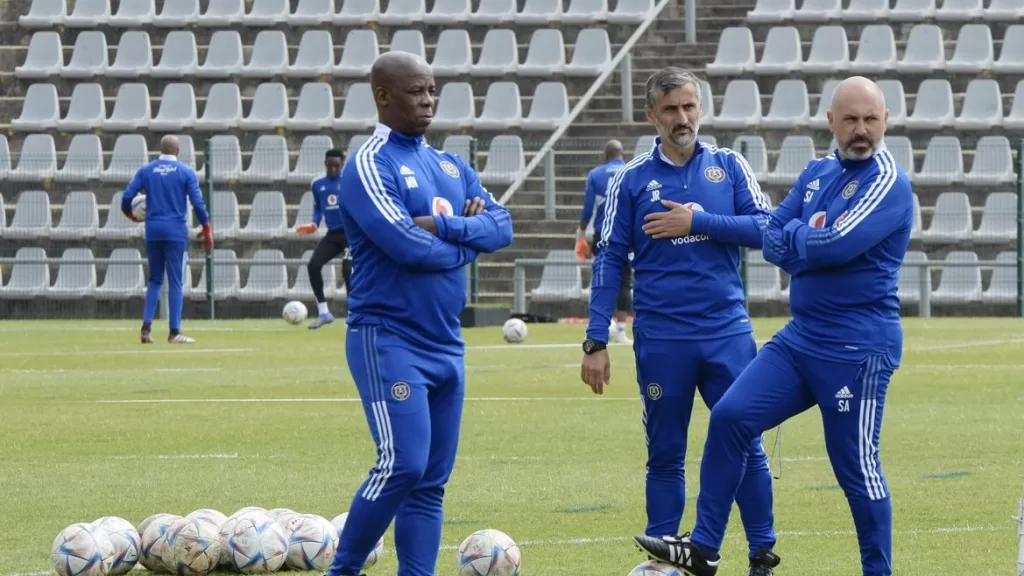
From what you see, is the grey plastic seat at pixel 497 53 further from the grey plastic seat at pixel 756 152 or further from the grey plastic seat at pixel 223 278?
the grey plastic seat at pixel 223 278

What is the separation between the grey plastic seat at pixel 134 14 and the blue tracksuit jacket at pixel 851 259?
26.6m

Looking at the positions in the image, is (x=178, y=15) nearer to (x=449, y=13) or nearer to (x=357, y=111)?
(x=357, y=111)

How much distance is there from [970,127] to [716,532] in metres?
22.1

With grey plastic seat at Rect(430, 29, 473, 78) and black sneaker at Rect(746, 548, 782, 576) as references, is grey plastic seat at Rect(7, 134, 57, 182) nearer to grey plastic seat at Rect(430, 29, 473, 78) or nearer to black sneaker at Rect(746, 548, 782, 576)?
grey plastic seat at Rect(430, 29, 473, 78)

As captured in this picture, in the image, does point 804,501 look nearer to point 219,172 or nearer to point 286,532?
point 286,532

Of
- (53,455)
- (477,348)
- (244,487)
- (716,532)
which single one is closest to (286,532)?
(716,532)

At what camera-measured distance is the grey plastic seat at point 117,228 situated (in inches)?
1136

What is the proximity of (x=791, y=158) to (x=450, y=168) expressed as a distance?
68.6 ft

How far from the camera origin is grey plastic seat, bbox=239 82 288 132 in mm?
29756

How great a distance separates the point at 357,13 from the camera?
31188 millimetres

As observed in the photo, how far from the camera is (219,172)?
28.9m

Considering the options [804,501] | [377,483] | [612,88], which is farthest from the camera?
[612,88]

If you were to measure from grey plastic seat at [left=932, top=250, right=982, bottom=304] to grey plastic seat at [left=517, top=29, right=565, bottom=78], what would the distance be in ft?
24.2

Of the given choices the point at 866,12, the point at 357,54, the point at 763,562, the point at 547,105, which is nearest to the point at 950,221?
the point at 866,12
